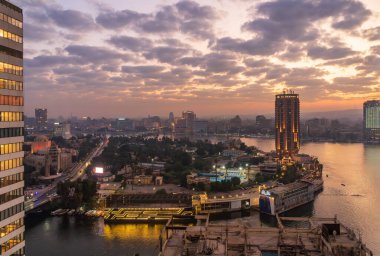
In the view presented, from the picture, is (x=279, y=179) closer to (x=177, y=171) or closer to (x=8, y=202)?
(x=177, y=171)

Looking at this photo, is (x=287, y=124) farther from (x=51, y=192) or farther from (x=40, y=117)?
(x=40, y=117)

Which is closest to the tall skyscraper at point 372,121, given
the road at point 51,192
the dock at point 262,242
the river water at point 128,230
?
the river water at point 128,230

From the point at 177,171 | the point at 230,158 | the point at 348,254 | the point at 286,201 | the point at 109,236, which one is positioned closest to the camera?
the point at 348,254

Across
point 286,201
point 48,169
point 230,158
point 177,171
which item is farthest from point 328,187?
point 48,169

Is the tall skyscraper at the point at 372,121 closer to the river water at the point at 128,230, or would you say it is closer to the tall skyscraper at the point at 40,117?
the river water at the point at 128,230

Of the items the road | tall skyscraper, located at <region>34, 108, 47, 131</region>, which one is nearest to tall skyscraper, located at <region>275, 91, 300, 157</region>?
the road

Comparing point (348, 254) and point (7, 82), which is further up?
point (7, 82)
